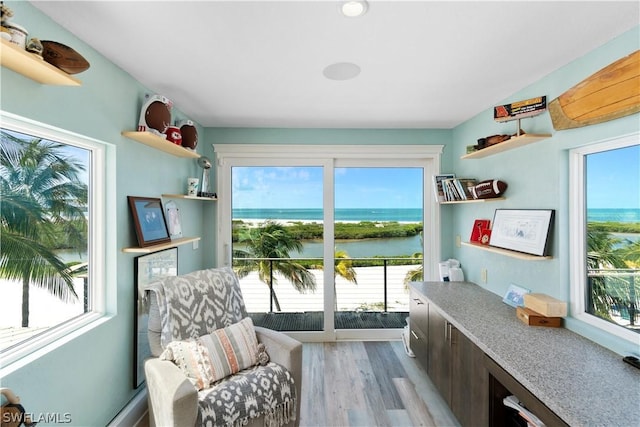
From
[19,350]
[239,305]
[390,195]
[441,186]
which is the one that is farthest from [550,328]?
[19,350]

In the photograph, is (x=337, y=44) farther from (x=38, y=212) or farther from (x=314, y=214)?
(x=314, y=214)

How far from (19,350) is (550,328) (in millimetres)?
2890

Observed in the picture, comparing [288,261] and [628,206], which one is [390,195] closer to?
[288,261]

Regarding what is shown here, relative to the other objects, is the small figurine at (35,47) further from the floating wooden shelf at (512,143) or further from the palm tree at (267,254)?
the floating wooden shelf at (512,143)

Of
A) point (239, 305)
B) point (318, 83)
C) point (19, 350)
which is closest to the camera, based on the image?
point (19, 350)

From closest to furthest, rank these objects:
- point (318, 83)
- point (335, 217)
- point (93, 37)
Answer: point (93, 37) → point (318, 83) → point (335, 217)

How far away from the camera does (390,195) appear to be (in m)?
3.33

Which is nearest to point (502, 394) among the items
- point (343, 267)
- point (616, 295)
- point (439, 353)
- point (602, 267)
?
point (439, 353)

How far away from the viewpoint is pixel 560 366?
134cm

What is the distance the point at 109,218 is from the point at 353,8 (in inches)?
73.5

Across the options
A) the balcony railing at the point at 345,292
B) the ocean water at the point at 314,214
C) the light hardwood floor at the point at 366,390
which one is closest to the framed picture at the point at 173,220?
the ocean water at the point at 314,214

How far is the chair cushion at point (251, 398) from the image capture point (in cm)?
153

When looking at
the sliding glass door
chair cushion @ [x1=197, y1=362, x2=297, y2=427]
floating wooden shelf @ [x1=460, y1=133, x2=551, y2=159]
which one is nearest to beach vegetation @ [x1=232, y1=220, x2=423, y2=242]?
the sliding glass door

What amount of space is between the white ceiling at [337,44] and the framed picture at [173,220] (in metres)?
0.93
